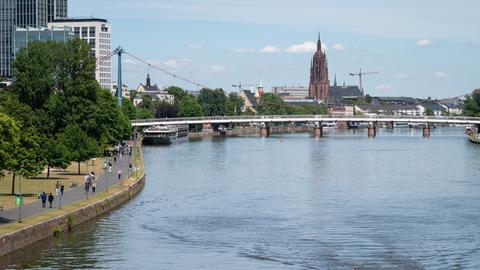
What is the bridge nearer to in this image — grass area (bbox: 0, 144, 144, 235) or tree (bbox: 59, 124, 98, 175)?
tree (bbox: 59, 124, 98, 175)

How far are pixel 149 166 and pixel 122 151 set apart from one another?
8967 mm

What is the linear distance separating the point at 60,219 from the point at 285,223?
12319 mm

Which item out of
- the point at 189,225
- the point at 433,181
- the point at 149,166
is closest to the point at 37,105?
the point at 149,166

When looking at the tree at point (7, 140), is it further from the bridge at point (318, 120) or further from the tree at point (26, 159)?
the bridge at point (318, 120)

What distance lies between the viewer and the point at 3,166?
48344 millimetres

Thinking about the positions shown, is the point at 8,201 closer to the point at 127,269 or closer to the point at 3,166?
the point at 3,166

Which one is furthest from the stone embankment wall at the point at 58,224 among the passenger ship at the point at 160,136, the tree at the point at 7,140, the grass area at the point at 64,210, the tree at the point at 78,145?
the passenger ship at the point at 160,136

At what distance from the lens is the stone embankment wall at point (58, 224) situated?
4100 centimetres

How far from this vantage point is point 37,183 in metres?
66.0

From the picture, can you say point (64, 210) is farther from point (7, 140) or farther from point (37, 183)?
point (37, 183)

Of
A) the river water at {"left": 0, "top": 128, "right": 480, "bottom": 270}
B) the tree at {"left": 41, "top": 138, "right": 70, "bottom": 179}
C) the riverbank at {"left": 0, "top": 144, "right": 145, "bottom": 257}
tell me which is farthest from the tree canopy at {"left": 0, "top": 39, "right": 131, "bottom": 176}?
the riverbank at {"left": 0, "top": 144, "right": 145, "bottom": 257}

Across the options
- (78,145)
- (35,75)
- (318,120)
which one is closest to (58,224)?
(78,145)

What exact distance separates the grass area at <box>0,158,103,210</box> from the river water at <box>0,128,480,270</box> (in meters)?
4.44

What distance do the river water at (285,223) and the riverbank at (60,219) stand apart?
481 mm
